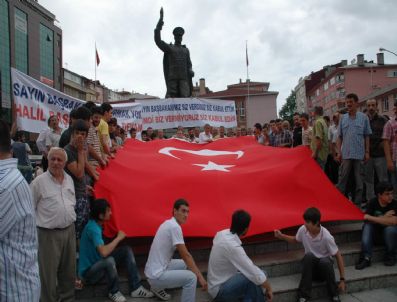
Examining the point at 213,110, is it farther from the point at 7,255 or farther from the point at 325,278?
the point at 7,255

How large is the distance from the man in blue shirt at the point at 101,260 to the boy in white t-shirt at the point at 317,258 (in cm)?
165

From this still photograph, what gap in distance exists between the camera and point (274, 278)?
4.52 meters

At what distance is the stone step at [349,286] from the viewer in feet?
13.6

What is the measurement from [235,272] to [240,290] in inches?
7.2

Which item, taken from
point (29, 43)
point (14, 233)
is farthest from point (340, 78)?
point (14, 233)

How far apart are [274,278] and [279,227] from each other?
0.61 m

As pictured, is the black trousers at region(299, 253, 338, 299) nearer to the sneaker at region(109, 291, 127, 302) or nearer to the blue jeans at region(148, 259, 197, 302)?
the blue jeans at region(148, 259, 197, 302)

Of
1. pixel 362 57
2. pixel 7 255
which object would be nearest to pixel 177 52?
pixel 7 255

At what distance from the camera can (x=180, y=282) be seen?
3.85 m

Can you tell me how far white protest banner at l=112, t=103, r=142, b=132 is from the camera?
10.0 meters

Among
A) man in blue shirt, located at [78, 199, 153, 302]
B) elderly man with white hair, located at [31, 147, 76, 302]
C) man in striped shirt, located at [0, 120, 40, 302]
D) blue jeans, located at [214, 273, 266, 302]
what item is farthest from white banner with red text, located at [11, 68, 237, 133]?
man in striped shirt, located at [0, 120, 40, 302]

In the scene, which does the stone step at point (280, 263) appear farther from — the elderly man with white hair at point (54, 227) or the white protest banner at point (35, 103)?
the white protest banner at point (35, 103)

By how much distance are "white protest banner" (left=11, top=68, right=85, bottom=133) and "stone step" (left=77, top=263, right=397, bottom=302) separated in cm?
348

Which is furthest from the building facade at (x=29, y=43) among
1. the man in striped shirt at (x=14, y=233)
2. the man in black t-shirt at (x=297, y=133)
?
the man in striped shirt at (x=14, y=233)
